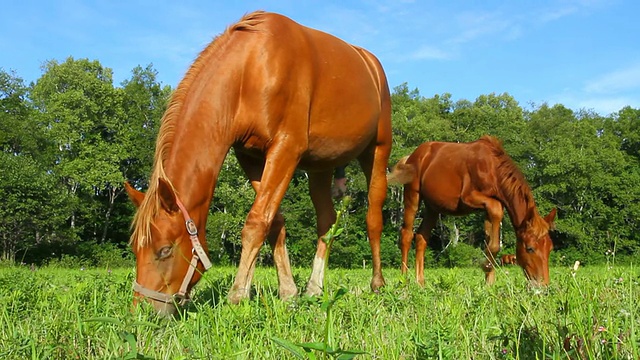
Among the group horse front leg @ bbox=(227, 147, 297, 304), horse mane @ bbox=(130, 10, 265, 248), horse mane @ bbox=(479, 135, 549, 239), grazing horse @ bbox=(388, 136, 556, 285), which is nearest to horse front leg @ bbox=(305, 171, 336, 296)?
horse front leg @ bbox=(227, 147, 297, 304)

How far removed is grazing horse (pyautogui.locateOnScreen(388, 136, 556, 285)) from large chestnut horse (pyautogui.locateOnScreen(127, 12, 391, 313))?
3191mm

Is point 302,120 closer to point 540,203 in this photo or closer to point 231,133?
point 231,133

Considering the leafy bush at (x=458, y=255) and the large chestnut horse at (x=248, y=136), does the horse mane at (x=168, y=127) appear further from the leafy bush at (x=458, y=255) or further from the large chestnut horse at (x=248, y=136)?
the leafy bush at (x=458, y=255)

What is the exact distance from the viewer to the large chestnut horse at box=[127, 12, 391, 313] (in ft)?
11.5

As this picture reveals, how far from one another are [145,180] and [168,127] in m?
51.3

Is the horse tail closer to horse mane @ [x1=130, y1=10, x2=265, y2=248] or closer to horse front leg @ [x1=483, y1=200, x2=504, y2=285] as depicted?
horse front leg @ [x1=483, y1=200, x2=504, y2=285]

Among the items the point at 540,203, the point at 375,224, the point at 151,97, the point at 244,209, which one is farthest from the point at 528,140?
the point at 375,224

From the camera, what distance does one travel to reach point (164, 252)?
3473 mm

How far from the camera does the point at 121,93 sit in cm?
5103

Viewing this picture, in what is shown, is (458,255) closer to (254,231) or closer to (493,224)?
(493,224)

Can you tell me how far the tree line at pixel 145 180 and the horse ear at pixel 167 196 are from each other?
34.6 m

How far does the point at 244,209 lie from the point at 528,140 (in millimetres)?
32528

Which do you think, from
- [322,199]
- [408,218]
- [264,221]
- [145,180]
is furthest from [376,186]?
[145,180]

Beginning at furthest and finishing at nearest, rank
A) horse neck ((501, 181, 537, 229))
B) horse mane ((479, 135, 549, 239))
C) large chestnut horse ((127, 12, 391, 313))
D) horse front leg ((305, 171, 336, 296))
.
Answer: horse neck ((501, 181, 537, 229))
horse mane ((479, 135, 549, 239))
horse front leg ((305, 171, 336, 296))
large chestnut horse ((127, 12, 391, 313))
